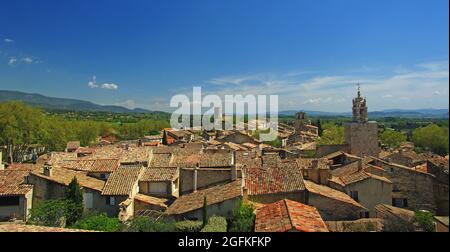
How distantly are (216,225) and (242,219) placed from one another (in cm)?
89

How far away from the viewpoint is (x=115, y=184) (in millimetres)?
15508

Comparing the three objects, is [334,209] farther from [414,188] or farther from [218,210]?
[414,188]

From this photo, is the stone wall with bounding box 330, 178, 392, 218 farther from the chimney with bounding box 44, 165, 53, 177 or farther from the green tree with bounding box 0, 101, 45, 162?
the green tree with bounding box 0, 101, 45, 162

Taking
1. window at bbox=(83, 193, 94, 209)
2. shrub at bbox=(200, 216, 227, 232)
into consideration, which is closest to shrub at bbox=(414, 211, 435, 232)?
shrub at bbox=(200, 216, 227, 232)

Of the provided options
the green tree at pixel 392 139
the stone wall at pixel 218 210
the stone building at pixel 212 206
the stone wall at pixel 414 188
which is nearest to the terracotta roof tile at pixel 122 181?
Answer: the stone building at pixel 212 206

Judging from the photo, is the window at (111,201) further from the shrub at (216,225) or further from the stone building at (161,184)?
the shrub at (216,225)

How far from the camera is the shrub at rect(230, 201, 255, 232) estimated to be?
10.4 m

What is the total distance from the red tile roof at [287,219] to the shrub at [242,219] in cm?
28

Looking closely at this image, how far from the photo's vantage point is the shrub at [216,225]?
10076mm

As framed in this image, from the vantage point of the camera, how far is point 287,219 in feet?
30.1

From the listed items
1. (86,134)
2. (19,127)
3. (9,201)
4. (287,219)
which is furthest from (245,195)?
(86,134)

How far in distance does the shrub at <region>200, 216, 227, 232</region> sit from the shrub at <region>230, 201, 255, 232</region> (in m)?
0.27
